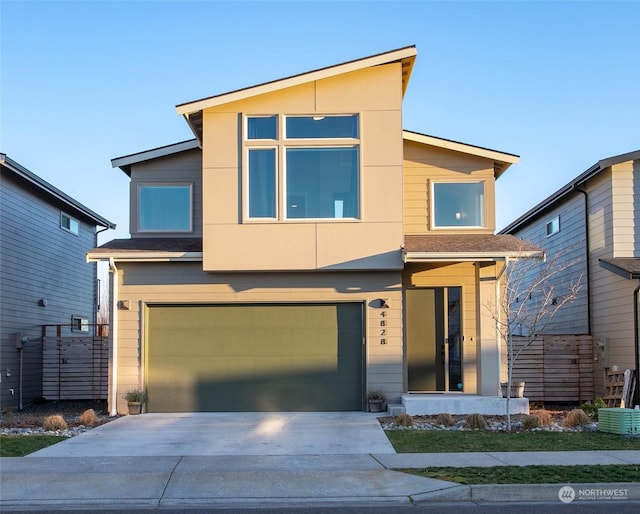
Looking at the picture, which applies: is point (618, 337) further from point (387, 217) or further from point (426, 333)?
point (387, 217)

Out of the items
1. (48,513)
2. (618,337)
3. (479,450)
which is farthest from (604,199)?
(48,513)

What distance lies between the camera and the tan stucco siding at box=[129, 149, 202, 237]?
1688 cm

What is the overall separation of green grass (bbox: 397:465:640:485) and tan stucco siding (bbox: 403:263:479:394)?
6.50 metres

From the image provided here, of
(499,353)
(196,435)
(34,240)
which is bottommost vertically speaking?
(196,435)

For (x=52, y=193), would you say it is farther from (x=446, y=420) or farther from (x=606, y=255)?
(x=606, y=255)

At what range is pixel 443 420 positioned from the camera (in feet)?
44.1

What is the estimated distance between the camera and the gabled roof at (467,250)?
1459 cm

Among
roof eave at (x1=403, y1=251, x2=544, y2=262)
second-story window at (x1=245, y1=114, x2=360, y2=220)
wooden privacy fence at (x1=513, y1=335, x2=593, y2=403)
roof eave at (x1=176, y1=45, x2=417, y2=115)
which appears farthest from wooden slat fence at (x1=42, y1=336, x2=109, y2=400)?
wooden privacy fence at (x1=513, y1=335, x2=593, y2=403)

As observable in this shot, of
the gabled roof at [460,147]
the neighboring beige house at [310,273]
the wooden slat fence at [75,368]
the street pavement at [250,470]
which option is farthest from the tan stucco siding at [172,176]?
the street pavement at [250,470]

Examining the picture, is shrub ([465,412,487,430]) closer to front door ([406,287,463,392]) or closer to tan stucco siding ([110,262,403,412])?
tan stucco siding ([110,262,403,412])

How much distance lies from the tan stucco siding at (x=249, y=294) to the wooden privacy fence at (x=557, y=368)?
144 inches

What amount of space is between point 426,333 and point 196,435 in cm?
589

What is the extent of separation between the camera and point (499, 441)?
1158cm

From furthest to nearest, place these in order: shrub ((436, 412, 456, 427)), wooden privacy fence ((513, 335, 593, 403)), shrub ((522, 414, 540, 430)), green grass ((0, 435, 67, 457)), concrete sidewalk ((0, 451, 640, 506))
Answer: wooden privacy fence ((513, 335, 593, 403)) < shrub ((436, 412, 456, 427)) < shrub ((522, 414, 540, 430)) < green grass ((0, 435, 67, 457)) < concrete sidewalk ((0, 451, 640, 506))
